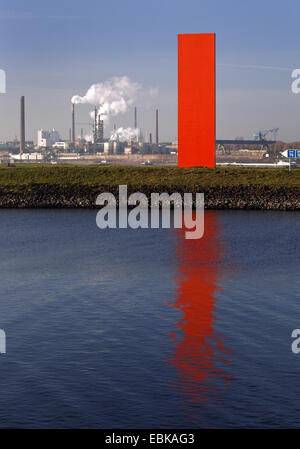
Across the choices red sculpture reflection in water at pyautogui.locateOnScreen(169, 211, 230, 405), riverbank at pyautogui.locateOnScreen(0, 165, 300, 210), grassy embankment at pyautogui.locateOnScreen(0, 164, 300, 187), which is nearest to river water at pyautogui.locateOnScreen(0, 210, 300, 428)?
red sculpture reflection in water at pyautogui.locateOnScreen(169, 211, 230, 405)

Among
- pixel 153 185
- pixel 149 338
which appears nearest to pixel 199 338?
pixel 149 338

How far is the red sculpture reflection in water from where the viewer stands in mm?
17719

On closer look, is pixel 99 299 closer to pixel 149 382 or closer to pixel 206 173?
pixel 149 382

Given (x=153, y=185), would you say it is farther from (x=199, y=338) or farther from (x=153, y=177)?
(x=199, y=338)

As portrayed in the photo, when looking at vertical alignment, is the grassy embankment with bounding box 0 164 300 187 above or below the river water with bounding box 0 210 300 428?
above

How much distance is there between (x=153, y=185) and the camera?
8281 centimetres

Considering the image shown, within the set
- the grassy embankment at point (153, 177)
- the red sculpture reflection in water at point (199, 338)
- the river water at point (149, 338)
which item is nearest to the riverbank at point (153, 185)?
the grassy embankment at point (153, 177)

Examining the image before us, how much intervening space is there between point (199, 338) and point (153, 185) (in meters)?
61.1

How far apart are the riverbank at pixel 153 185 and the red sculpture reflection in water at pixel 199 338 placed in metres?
36.1

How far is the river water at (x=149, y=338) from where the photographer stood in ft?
53.0

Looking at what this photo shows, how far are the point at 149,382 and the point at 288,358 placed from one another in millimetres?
4234

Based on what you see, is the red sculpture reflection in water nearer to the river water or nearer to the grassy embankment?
the river water

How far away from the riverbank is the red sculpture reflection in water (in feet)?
118
